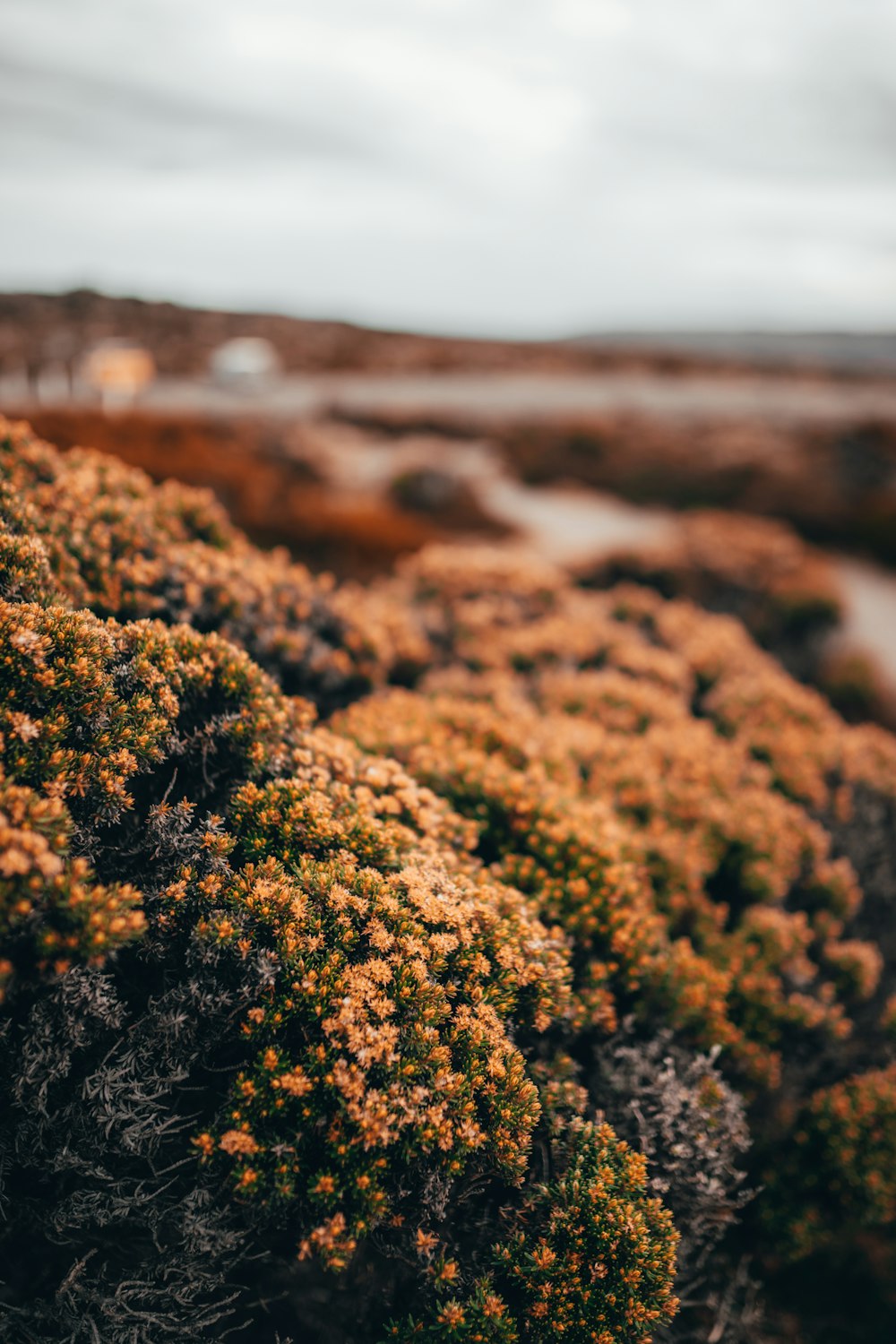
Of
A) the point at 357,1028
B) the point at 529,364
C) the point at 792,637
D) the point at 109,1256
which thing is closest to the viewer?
the point at 357,1028

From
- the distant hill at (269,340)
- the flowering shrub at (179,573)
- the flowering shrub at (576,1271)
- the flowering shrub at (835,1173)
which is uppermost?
the distant hill at (269,340)

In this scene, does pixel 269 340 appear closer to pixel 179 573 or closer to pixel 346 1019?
pixel 179 573

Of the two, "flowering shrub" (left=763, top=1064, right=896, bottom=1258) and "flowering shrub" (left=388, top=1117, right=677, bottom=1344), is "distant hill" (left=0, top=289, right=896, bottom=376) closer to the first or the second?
"flowering shrub" (left=388, top=1117, right=677, bottom=1344)

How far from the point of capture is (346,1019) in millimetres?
3285

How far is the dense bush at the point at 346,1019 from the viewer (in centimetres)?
320

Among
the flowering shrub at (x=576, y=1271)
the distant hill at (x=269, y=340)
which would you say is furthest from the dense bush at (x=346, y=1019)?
the distant hill at (x=269, y=340)

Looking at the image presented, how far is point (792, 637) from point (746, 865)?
8.55m

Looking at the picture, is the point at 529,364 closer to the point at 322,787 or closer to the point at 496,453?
the point at 496,453

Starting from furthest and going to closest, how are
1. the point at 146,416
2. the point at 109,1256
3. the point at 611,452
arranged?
the point at 611,452 < the point at 146,416 < the point at 109,1256

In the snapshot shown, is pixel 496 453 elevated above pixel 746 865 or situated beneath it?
elevated above

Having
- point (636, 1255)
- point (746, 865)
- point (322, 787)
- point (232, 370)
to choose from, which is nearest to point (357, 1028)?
point (322, 787)

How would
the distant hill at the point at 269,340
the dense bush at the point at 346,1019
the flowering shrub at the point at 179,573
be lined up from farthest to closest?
the distant hill at the point at 269,340 < the flowering shrub at the point at 179,573 < the dense bush at the point at 346,1019

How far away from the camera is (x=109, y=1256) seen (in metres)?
3.59

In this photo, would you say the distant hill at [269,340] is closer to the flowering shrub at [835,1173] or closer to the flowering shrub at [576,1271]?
the flowering shrub at [576,1271]
